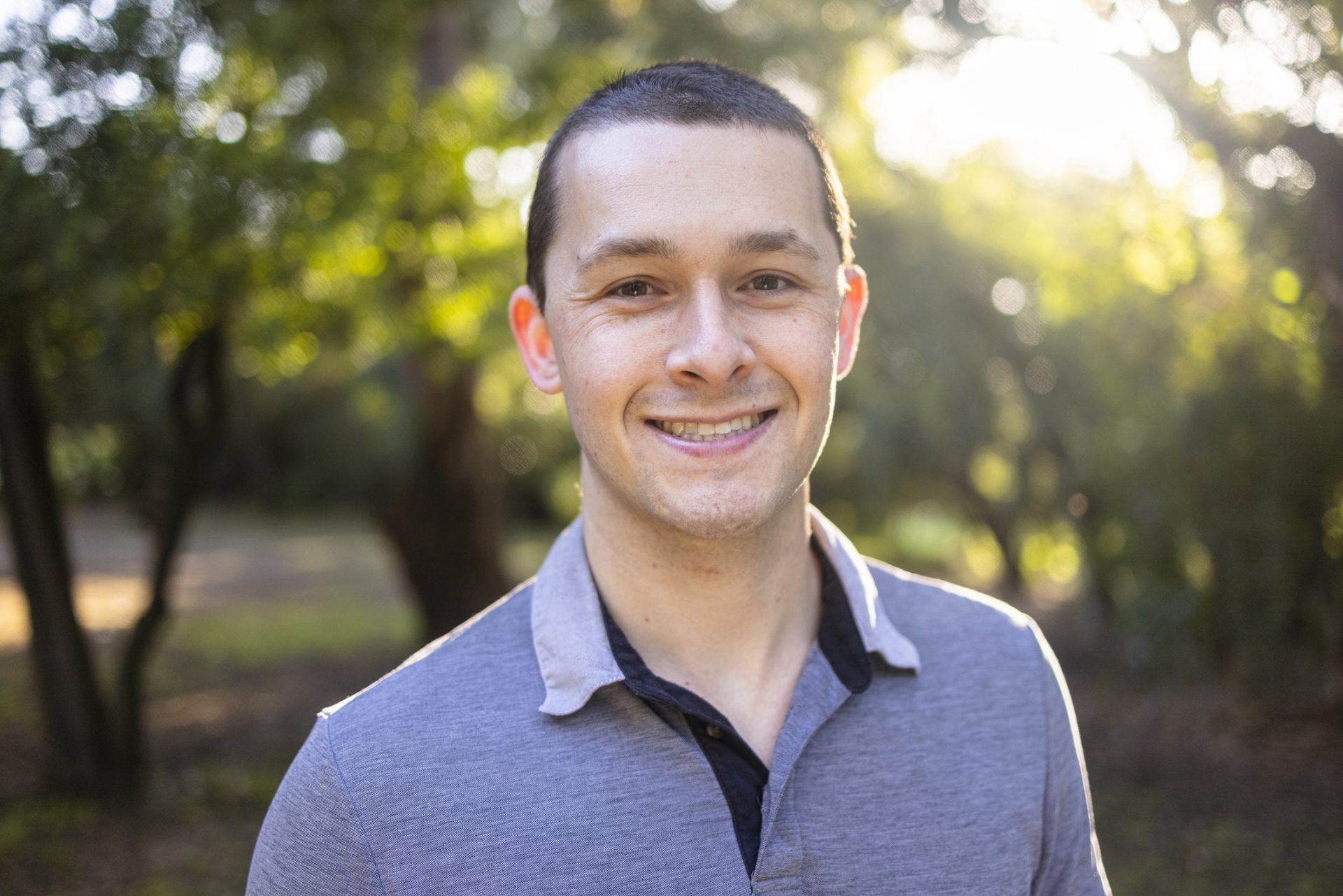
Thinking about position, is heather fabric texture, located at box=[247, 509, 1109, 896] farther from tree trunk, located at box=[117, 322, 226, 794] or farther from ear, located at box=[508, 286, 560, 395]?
tree trunk, located at box=[117, 322, 226, 794]

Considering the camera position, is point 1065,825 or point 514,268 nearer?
point 1065,825

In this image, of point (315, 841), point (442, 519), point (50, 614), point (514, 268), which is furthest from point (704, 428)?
point (442, 519)

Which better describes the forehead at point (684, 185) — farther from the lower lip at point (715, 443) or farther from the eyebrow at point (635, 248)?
the lower lip at point (715, 443)

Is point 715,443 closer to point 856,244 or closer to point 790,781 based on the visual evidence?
point 790,781

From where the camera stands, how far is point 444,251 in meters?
Result: 5.89

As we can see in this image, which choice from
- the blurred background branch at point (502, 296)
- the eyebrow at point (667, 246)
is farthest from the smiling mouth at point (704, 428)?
the blurred background branch at point (502, 296)

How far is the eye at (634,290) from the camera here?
5.57 feet

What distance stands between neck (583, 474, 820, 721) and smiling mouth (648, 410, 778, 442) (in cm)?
15

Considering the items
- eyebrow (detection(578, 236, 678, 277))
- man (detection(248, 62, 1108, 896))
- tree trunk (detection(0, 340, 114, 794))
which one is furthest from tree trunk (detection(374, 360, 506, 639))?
eyebrow (detection(578, 236, 678, 277))

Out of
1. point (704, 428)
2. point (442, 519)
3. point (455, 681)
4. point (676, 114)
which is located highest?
point (676, 114)

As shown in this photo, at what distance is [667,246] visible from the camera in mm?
1657

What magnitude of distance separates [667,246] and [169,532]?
226 inches

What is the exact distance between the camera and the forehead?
1.66 meters

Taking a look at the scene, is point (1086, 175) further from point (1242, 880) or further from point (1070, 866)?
point (1070, 866)
